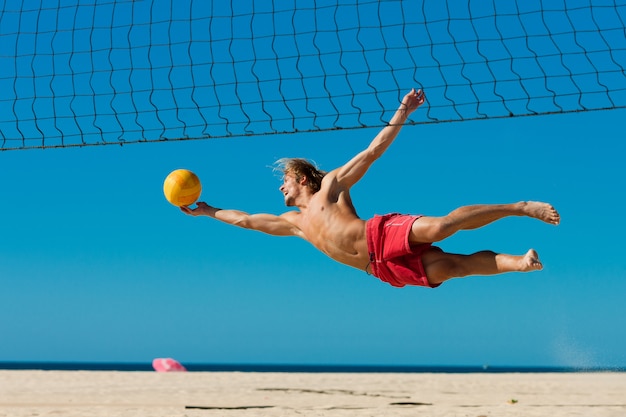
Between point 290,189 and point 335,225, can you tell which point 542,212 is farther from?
point 290,189

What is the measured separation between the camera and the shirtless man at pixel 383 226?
21.6 ft

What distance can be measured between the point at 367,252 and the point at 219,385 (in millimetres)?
13121

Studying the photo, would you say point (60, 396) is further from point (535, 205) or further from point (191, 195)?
point (535, 205)

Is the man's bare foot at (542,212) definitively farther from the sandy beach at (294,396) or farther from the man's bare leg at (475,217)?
the sandy beach at (294,396)

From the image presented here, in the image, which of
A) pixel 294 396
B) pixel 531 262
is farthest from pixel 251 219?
pixel 294 396

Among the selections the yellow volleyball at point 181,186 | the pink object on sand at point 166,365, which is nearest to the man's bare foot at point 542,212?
the yellow volleyball at point 181,186

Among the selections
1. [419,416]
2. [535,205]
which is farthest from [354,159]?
[419,416]

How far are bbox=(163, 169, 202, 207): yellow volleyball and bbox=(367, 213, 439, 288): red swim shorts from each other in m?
1.68

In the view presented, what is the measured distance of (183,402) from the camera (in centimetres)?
1551

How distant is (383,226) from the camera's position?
22.9 feet

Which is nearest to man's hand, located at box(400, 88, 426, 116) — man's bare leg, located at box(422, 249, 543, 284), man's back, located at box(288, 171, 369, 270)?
man's back, located at box(288, 171, 369, 270)

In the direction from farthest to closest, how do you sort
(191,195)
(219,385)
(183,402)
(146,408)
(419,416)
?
(219,385) < (183,402) < (146,408) < (419,416) < (191,195)

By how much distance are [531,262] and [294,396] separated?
36.3 feet

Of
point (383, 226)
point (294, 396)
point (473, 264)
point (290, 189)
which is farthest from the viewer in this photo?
point (294, 396)
